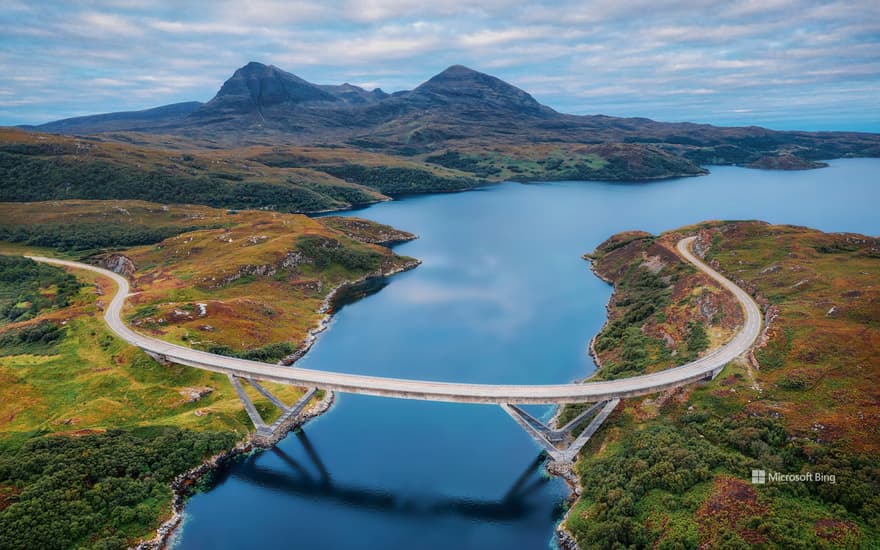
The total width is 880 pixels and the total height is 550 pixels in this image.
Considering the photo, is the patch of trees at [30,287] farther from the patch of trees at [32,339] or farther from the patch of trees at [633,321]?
the patch of trees at [633,321]

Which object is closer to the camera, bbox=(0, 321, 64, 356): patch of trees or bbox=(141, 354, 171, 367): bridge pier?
bbox=(141, 354, 171, 367): bridge pier

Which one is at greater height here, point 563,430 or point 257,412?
point 563,430

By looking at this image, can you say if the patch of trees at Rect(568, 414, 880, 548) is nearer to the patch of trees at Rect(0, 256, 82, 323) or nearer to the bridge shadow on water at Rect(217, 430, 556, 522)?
the bridge shadow on water at Rect(217, 430, 556, 522)

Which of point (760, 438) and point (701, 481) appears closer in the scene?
point (701, 481)

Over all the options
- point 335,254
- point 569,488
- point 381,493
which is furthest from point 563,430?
point 335,254

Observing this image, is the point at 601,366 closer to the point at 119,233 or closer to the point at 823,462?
the point at 823,462

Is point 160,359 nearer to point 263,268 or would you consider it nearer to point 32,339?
point 32,339

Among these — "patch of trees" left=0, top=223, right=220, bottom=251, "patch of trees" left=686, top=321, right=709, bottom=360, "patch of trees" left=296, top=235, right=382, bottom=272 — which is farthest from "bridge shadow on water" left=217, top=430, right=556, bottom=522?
"patch of trees" left=0, top=223, right=220, bottom=251
